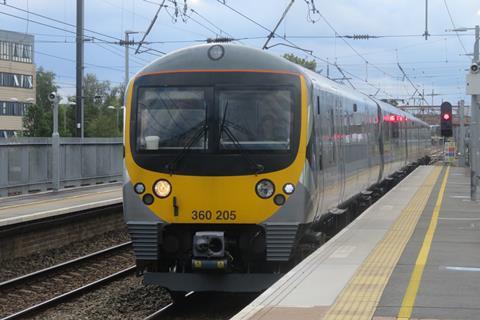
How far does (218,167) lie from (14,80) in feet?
272

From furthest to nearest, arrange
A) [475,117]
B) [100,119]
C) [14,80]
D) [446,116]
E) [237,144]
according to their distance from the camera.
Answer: [14,80] < [100,119] < [446,116] < [475,117] < [237,144]

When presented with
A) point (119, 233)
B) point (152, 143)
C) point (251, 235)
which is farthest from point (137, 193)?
point (119, 233)

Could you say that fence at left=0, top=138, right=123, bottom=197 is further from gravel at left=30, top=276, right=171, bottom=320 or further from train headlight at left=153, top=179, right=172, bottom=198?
train headlight at left=153, top=179, right=172, bottom=198

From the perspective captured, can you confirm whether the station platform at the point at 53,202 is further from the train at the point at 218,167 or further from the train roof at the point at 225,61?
the train roof at the point at 225,61

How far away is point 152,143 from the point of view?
8.80 metres

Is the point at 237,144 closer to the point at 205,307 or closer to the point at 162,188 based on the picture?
the point at 162,188

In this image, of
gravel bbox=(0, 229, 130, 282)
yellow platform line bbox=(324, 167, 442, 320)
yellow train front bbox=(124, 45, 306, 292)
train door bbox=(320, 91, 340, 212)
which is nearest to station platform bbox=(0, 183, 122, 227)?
gravel bbox=(0, 229, 130, 282)

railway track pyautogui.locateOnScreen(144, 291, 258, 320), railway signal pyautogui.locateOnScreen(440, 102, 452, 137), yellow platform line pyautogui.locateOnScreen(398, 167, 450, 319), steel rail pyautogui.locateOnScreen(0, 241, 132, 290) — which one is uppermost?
railway signal pyautogui.locateOnScreen(440, 102, 452, 137)

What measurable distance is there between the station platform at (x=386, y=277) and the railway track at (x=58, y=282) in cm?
371

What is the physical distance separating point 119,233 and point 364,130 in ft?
21.8

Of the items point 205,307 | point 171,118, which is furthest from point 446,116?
point 171,118

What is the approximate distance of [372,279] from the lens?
7.91 meters

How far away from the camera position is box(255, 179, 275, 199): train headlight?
8.54 meters

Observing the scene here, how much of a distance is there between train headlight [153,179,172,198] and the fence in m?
14.4
